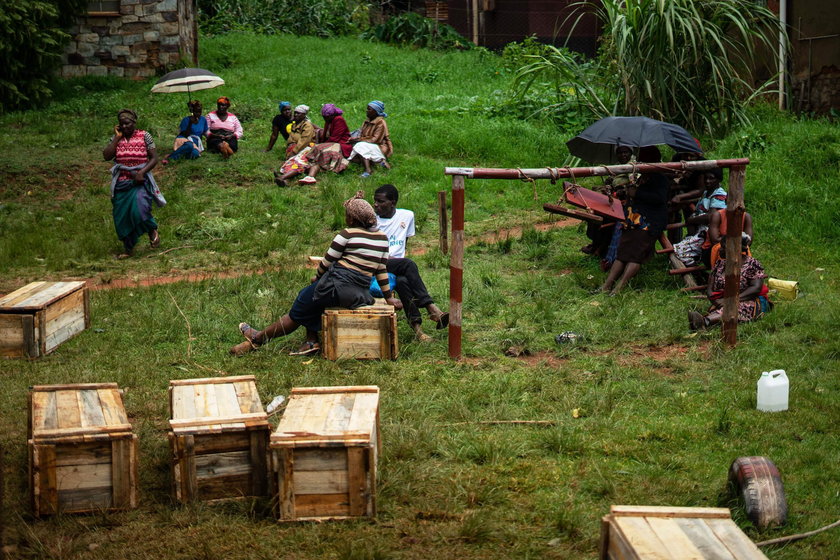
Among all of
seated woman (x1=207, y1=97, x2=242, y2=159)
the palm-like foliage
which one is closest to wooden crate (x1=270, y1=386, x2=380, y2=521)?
the palm-like foliage

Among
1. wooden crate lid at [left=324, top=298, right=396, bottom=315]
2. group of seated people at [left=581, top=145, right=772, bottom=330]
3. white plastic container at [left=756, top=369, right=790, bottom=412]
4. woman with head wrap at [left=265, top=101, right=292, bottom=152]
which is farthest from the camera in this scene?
woman with head wrap at [left=265, top=101, right=292, bottom=152]

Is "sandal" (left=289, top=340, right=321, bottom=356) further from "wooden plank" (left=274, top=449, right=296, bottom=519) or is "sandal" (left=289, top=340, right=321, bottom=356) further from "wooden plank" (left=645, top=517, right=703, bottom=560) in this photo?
"wooden plank" (left=645, top=517, right=703, bottom=560)

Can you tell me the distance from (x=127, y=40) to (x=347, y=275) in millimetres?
14663

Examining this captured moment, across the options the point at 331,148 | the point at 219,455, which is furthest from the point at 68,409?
the point at 331,148

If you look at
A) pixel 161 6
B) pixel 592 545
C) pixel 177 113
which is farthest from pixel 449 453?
pixel 161 6

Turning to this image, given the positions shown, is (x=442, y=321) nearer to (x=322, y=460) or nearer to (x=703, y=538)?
(x=322, y=460)

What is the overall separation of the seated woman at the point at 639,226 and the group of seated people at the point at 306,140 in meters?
5.54

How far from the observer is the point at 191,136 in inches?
621

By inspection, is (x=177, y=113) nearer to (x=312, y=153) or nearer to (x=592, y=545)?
(x=312, y=153)

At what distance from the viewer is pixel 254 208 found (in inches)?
530

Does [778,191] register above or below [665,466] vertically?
above

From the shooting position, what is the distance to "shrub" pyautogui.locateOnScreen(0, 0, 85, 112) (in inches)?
727

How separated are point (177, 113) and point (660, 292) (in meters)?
11.3

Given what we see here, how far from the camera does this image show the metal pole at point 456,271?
786 cm
